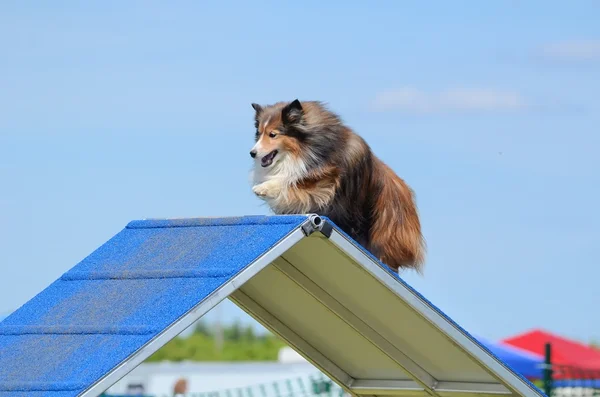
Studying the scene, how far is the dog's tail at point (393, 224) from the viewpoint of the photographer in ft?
19.7

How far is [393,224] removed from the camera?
603 centimetres

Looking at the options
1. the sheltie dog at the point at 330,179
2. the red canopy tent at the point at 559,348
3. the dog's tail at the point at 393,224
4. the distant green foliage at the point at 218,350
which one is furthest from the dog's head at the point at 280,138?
the distant green foliage at the point at 218,350

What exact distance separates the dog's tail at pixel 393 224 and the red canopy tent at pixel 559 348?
12901 mm

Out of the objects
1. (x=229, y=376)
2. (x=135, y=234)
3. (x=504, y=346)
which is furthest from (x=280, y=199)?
(x=229, y=376)

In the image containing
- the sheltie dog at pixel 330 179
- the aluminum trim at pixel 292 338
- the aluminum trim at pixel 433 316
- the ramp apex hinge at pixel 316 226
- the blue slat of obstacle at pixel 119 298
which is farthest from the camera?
the aluminum trim at pixel 292 338

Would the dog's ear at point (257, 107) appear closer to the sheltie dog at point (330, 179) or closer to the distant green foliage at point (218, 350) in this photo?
the sheltie dog at point (330, 179)

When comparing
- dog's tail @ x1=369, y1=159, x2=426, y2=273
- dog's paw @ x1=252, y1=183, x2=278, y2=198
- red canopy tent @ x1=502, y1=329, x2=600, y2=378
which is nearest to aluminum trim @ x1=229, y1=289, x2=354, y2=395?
dog's paw @ x1=252, y1=183, x2=278, y2=198

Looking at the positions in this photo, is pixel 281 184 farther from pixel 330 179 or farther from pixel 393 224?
pixel 393 224

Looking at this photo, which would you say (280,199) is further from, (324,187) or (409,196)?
(409,196)

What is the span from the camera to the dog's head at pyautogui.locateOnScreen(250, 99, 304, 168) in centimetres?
591

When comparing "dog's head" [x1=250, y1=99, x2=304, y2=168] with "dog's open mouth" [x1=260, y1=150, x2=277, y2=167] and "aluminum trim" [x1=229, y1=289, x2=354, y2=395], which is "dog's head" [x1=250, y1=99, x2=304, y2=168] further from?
"aluminum trim" [x1=229, y1=289, x2=354, y2=395]

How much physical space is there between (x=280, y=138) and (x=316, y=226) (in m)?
1.19

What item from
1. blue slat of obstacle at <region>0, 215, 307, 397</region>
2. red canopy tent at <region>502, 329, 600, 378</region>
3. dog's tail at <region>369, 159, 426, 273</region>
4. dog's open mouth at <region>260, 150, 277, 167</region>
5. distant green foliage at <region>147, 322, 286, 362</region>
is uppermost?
distant green foliage at <region>147, 322, 286, 362</region>

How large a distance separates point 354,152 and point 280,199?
477 millimetres
